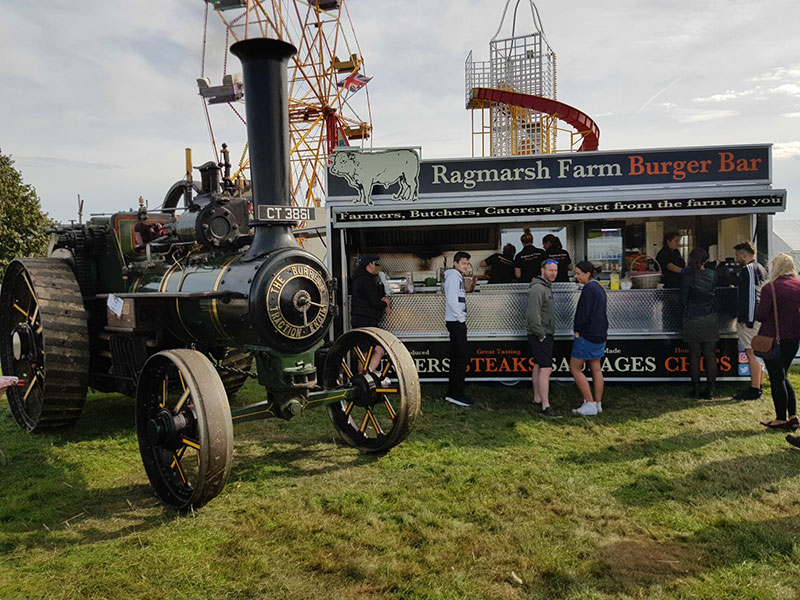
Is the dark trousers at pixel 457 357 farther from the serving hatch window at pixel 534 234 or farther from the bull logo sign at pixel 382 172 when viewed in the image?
the serving hatch window at pixel 534 234

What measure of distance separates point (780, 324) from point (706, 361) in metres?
1.57

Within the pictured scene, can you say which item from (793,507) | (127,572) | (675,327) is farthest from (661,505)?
(675,327)

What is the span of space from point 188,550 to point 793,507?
3299 mm

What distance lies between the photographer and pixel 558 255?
24.7 ft

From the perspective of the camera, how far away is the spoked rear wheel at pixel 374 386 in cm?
411

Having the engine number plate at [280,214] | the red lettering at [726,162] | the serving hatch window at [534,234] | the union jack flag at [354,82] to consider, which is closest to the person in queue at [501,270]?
the serving hatch window at [534,234]

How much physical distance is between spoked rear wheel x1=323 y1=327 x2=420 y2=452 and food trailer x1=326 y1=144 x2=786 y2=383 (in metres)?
1.96

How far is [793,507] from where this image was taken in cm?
343

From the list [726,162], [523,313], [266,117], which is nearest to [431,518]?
[266,117]

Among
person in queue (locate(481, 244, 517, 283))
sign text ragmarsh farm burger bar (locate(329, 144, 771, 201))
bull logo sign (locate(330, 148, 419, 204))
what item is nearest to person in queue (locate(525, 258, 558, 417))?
sign text ragmarsh farm burger bar (locate(329, 144, 771, 201))

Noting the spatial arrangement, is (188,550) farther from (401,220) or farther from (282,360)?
(401,220)

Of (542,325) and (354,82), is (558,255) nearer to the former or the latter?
(542,325)

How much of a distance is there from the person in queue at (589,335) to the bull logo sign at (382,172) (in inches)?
79.5

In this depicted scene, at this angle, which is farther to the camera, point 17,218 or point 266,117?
point 17,218
